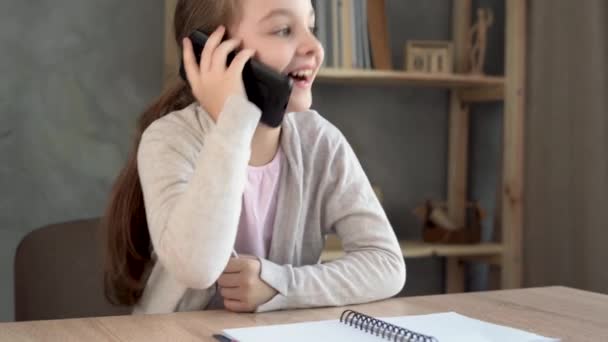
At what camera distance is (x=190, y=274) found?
1.18 metres

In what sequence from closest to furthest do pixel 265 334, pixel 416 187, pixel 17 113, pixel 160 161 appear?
1. pixel 265 334
2. pixel 160 161
3. pixel 17 113
4. pixel 416 187

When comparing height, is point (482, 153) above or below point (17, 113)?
below

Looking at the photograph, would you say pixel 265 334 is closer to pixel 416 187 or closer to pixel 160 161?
pixel 160 161

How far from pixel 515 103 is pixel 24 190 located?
145cm

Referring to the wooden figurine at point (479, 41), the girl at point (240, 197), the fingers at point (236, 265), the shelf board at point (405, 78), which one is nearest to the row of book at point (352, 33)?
the shelf board at point (405, 78)

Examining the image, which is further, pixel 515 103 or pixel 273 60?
pixel 515 103

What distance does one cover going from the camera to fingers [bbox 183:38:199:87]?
51.6 inches

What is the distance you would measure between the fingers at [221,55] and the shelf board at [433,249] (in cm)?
118

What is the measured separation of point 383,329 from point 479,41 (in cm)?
193

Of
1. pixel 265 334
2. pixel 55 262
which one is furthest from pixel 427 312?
pixel 55 262

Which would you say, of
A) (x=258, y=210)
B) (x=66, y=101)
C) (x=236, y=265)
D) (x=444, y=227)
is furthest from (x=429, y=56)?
(x=236, y=265)

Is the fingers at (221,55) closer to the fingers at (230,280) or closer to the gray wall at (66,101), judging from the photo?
the fingers at (230,280)

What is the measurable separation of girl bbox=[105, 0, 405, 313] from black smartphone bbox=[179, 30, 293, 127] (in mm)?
26

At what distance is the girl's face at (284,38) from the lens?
1.32 m
